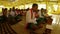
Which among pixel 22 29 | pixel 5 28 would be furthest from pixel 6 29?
pixel 22 29

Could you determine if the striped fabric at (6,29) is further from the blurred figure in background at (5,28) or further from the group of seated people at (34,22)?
the group of seated people at (34,22)

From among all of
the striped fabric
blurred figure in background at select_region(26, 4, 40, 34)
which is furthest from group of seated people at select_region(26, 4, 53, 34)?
the striped fabric

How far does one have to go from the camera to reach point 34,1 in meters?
3.81

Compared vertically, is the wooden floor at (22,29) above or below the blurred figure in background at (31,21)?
below

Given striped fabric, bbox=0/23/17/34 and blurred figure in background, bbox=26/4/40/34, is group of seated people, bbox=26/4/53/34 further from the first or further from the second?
striped fabric, bbox=0/23/17/34

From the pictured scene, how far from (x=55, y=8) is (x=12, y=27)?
5.31ft

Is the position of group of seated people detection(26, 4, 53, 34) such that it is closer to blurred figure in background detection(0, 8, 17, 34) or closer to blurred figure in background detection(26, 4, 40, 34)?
blurred figure in background detection(26, 4, 40, 34)

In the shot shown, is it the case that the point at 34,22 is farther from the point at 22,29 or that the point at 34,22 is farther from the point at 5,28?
the point at 5,28

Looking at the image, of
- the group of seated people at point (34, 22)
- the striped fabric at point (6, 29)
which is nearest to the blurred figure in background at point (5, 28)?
the striped fabric at point (6, 29)

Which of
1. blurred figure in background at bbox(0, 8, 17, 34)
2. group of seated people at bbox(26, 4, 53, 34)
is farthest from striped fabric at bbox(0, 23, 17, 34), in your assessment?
group of seated people at bbox(26, 4, 53, 34)

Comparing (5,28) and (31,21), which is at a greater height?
(31,21)

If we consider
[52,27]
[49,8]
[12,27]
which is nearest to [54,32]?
[52,27]

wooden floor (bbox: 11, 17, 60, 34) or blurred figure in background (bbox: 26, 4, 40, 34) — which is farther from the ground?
blurred figure in background (bbox: 26, 4, 40, 34)

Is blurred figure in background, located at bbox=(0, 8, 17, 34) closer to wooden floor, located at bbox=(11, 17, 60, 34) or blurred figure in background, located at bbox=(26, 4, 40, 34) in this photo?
wooden floor, located at bbox=(11, 17, 60, 34)
